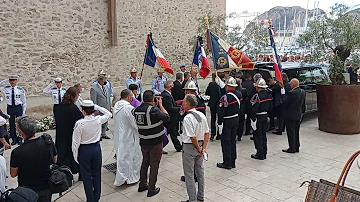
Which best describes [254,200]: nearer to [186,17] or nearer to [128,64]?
[128,64]

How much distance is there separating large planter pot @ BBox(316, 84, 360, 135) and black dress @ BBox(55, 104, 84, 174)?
6814 millimetres

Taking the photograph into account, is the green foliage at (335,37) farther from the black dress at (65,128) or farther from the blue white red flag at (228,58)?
the black dress at (65,128)

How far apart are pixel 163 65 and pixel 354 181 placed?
5.02 m

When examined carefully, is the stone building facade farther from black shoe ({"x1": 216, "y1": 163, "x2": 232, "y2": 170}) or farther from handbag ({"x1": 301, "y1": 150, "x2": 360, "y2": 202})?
handbag ({"x1": 301, "y1": 150, "x2": 360, "y2": 202})

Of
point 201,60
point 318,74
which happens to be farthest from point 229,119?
point 318,74

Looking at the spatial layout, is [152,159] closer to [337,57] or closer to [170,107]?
[170,107]

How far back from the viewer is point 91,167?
505 cm

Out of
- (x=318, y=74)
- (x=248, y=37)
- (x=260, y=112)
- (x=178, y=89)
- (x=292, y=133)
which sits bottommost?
(x=292, y=133)

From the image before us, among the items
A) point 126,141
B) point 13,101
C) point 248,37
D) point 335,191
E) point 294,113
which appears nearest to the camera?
point 335,191

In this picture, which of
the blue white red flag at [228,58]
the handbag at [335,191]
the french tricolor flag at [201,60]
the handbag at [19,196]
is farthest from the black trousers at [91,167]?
the french tricolor flag at [201,60]

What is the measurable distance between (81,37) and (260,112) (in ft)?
24.2

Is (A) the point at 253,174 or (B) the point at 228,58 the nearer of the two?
(A) the point at 253,174

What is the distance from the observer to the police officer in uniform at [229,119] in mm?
6738

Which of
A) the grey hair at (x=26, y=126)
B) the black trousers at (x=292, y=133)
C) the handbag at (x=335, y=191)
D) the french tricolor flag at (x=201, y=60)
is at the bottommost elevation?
the black trousers at (x=292, y=133)
